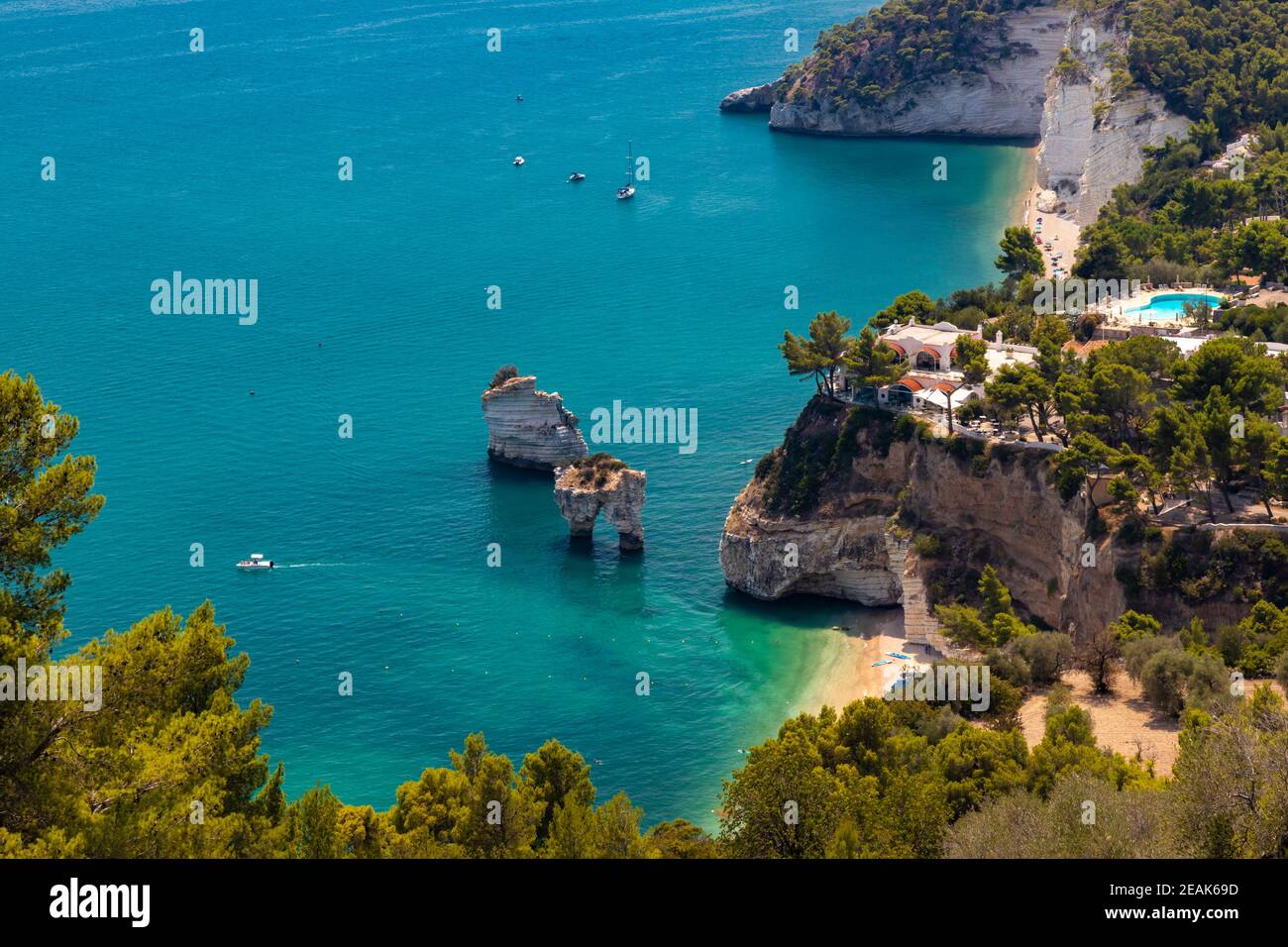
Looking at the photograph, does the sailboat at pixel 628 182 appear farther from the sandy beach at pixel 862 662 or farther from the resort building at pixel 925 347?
the sandy beach at pixel 862 662

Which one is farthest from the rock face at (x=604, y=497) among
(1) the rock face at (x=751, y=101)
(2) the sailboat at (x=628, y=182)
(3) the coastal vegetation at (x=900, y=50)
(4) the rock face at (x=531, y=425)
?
(1) the rock face at (x=751, y=101)

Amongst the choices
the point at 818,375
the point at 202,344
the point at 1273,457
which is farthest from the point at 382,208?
the point at 1273,457

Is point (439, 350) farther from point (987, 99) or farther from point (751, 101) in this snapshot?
point (751, 101)

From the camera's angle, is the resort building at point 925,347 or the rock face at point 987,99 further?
the rock face at point 987,99

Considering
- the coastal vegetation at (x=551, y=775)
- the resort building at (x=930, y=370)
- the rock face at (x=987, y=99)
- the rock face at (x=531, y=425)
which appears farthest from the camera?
the rock face at (x=987, y=99)

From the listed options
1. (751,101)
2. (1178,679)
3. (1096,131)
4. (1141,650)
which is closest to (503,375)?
(1141,650)
